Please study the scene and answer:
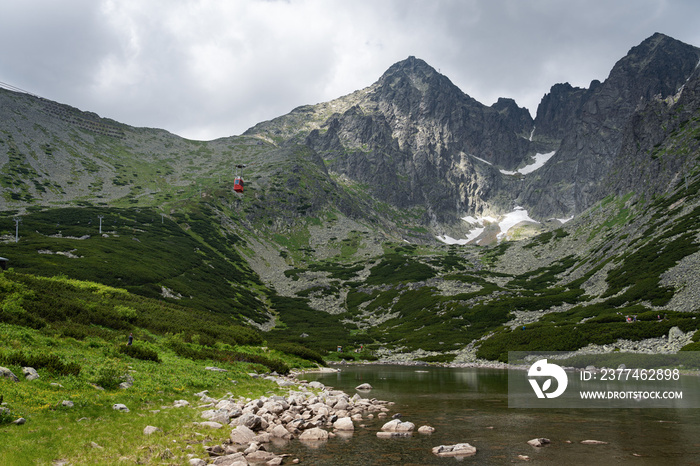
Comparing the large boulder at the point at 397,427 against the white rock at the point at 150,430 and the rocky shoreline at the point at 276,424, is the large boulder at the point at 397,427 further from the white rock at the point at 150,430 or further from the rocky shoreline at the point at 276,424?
the white rock at the point at 150,430

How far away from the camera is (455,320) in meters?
93.0

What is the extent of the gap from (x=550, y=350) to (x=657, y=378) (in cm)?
2118

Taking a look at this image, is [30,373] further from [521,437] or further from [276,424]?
[521,437]

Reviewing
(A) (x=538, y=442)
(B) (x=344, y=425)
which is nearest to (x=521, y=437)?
(A) (x=538, y=442)

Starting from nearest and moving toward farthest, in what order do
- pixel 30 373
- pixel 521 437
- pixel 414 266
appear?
pixel 30 373
pixel 521 437
pixel 414 266

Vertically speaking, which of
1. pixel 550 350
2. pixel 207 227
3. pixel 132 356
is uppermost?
pixel 207 227

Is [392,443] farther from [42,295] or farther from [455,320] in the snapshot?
[455,320]

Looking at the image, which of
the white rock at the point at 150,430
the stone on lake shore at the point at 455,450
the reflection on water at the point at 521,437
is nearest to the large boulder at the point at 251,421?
the reflection on water at the point at 521,437

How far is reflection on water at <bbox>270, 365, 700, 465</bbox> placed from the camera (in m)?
13.4

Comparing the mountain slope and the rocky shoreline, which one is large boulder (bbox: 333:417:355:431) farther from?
the mountain slope

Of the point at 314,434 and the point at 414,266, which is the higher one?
the point at 414,266

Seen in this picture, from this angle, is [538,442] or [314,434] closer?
[538,442]

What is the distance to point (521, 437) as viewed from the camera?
1647cm

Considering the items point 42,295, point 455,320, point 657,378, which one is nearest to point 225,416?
point 42,295
